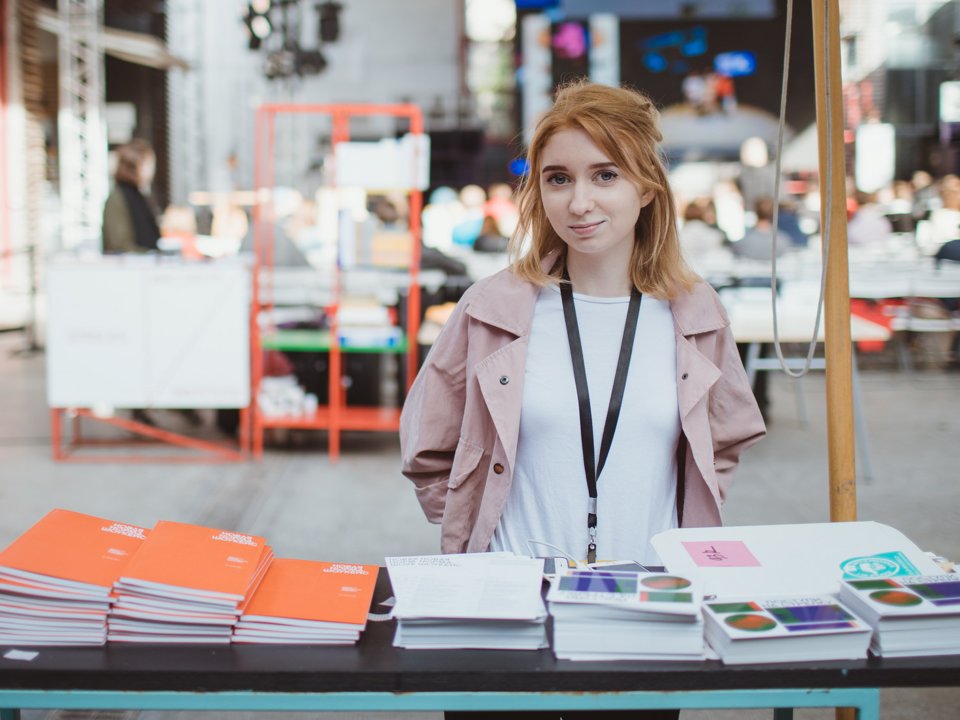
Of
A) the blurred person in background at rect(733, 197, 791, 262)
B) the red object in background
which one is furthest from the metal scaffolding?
the red object in background

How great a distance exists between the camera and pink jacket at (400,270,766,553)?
179 cm

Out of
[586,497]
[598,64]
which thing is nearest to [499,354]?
[586,497]

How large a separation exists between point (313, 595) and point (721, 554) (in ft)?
2.11

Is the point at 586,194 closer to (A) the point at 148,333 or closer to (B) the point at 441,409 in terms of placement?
(B) the point at 441,409

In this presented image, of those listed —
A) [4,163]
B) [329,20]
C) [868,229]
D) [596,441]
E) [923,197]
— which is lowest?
[596,441]

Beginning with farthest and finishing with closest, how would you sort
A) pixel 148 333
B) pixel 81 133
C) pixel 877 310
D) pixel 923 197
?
pixel 81 133, pixel 923 197, pixel 877 310, pixel 148 333

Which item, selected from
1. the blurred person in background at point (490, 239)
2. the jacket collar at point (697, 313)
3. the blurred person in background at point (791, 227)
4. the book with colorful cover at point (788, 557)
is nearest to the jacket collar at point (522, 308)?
the jacket collar at point (697, 313)

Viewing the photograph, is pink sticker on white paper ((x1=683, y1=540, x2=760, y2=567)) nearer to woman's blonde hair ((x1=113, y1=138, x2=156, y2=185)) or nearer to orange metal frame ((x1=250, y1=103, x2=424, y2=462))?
orange metal frame ((x1=250, y1=103, x2=424, y2=462))

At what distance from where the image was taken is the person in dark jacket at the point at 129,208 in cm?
613

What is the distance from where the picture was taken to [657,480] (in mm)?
1839

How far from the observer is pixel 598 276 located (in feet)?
6.14

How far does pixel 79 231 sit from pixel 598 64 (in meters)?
7.70

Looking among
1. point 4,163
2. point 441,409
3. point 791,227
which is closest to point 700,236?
point 791,227

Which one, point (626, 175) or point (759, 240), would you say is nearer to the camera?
point (626, 175)
